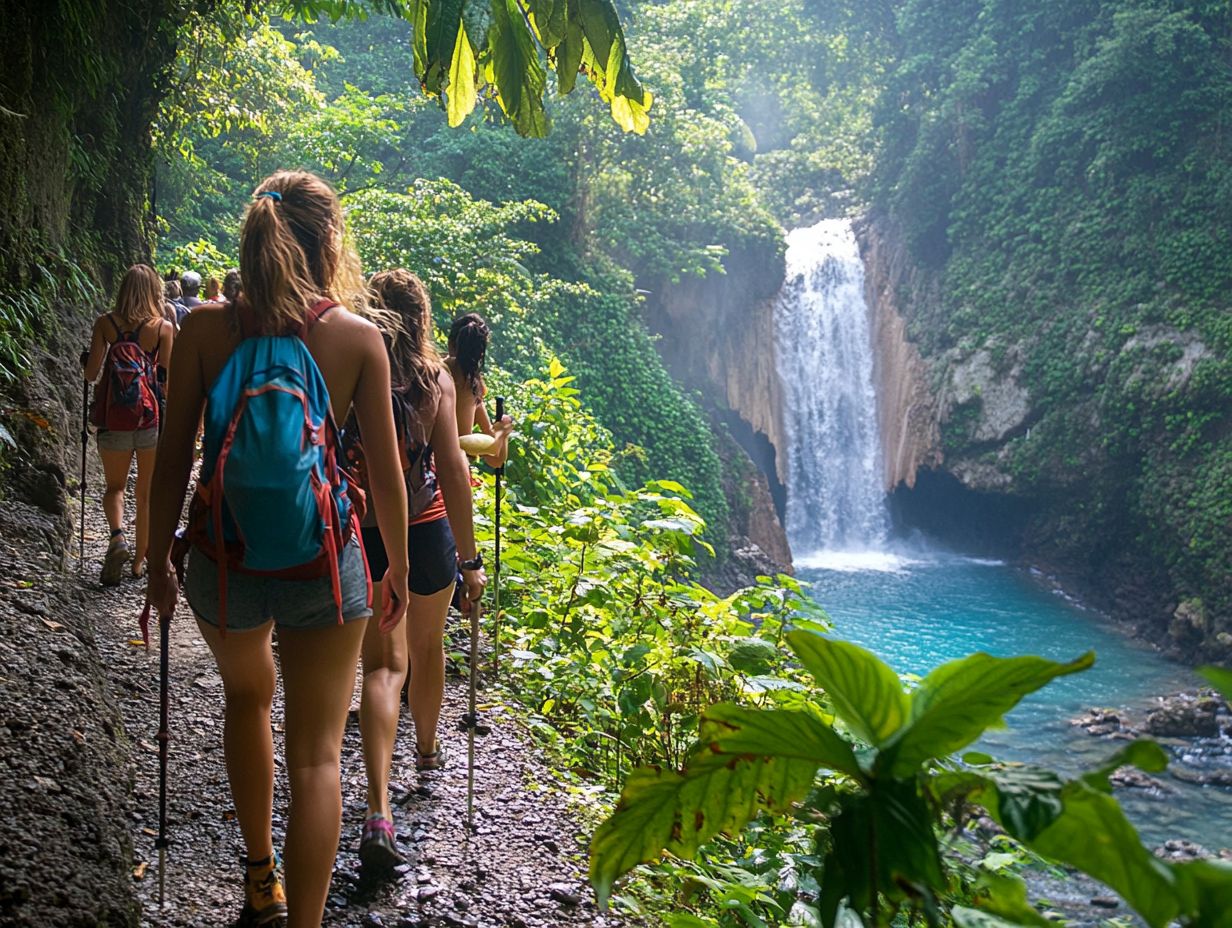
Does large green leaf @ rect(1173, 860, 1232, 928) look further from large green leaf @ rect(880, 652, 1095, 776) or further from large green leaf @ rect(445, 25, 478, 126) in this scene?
large green leaf @ rect(445, 25, 478, 126)

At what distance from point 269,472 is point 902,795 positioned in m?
1.52

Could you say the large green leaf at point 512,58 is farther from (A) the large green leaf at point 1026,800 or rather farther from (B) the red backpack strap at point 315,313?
(A) the large green leaf at point 1026,800

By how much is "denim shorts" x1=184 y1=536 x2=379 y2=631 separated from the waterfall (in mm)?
22193

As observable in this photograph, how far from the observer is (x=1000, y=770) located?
1.16 m

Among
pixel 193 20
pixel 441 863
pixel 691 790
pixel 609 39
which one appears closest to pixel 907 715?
pixel 691 790

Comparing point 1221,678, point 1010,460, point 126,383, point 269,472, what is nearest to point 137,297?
point 126,383

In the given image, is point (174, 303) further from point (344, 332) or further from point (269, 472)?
point (269, 472)

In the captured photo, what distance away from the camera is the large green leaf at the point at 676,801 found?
1.35 meters

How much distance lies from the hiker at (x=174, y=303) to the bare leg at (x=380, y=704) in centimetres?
490

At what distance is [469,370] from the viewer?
13.6ft

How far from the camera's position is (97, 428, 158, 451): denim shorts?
561 centimetres

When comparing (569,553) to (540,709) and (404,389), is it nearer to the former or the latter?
(540,709)

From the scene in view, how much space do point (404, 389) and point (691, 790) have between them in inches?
93.9

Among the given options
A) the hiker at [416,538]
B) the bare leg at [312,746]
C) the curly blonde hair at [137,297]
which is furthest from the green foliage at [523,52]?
the curly blonde hair at [137,297]
